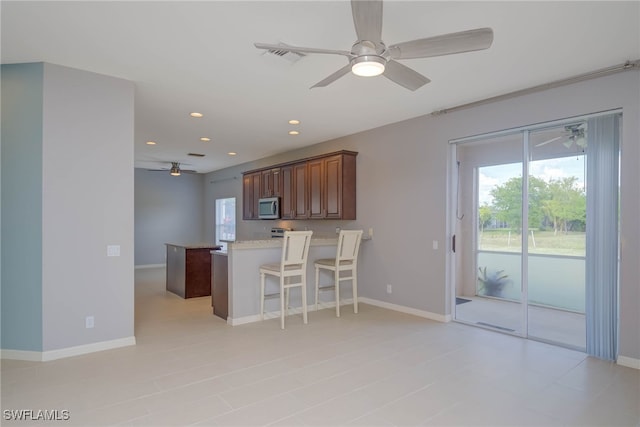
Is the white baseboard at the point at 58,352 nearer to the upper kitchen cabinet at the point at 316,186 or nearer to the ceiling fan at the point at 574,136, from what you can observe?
the upper kitchen cabinet at the point at 316,186

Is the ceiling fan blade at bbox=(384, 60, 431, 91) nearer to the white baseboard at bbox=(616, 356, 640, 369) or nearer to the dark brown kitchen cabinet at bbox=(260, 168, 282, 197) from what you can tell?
the white baseboard at bbox=(616, 356, 640, 369)

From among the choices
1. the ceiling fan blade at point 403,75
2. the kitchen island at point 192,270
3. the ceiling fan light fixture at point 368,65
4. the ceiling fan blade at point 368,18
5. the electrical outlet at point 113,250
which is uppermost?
the ceiling fan blade at point 368,18

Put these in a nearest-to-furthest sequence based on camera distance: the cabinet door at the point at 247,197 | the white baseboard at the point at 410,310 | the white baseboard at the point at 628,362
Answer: the white baseboard at the point at 628,362 → the white baseboard at the point at 410,310 → the cabinet door at the point at 247,197

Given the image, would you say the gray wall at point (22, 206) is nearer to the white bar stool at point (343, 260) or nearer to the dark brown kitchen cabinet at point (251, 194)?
the white bar stool at point (343, 260)

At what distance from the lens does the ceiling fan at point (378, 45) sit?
6.43 feet

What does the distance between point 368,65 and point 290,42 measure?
2.85 feet

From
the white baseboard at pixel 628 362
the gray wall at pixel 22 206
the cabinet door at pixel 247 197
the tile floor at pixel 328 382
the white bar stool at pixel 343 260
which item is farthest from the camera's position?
the cabinet door at pixel 247 197

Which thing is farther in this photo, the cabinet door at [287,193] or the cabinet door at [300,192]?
the cabinet door at [287,193]

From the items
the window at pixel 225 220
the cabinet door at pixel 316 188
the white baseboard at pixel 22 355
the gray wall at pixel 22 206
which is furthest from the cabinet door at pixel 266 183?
the white baseboard at pixel 22 355

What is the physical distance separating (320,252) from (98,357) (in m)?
3.00

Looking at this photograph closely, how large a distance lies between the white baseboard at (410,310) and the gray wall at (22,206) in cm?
407

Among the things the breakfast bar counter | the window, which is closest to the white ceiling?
the breakfast bar counter

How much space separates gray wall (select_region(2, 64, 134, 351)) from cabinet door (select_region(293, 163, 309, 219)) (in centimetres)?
328

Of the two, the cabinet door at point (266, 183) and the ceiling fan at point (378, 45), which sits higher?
the ceiling fan at point (378, 45)
